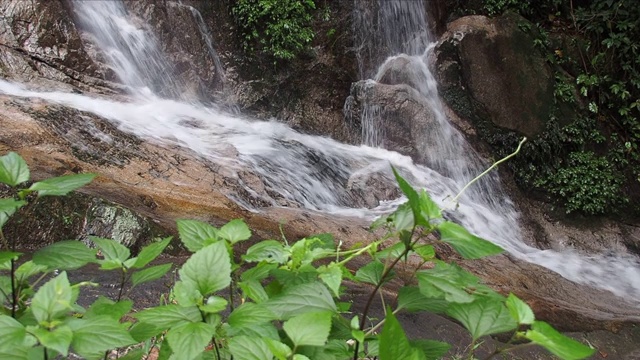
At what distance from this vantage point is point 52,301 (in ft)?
2.86

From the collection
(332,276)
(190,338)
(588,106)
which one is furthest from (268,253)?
(588,106)

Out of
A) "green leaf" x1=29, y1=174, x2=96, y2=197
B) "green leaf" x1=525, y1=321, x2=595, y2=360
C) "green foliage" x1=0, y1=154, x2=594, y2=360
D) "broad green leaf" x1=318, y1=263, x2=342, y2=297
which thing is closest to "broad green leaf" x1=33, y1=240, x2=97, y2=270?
"green foliage" x1=0, y1=154, x2=594, y2=360

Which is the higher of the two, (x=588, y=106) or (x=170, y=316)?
(x=170, y=316)

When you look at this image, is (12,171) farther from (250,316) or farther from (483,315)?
(483,315)

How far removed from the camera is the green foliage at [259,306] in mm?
854

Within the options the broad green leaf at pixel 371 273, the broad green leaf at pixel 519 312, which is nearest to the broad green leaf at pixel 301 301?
the broad green leaf at pixel 371 273

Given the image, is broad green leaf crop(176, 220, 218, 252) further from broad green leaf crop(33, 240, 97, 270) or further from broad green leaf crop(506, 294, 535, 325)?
broad green leaf crop(506, 294, 535, 325)

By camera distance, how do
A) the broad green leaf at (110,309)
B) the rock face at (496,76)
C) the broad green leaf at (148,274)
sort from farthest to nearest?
the rock face at (496,76)
the broad green leaf at (148,274)
the broad green leaf at (110,309)

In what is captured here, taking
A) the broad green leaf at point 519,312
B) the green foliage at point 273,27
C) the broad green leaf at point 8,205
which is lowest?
the broad green leaf at point 519,312

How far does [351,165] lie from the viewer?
8047 millimetres

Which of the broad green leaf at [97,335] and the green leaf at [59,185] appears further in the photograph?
the green leaf at [59,185]

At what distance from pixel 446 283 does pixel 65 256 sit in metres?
0.74

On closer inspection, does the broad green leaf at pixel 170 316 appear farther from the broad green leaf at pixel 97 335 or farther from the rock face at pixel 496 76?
the rock face at pixel 496 76

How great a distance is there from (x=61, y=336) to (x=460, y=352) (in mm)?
2117
